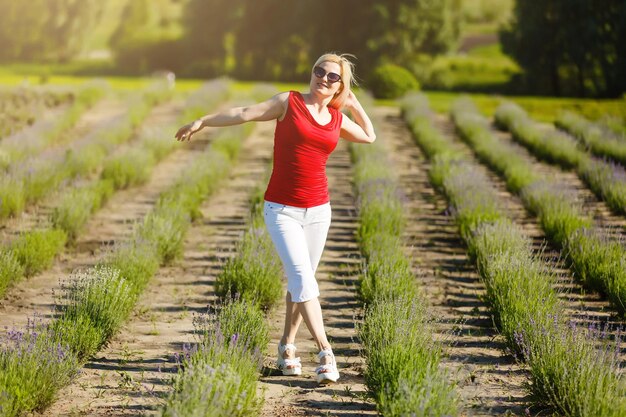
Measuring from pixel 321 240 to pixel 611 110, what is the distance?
20770mm

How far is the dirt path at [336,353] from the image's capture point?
4922 millimetres

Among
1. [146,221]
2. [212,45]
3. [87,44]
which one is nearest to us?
[146,221]

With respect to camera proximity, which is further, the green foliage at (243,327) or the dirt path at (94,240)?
the dirt path at (94,240)

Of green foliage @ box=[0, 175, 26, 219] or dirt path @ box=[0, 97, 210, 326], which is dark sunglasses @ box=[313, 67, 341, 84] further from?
green foliage @ box=[0, 175, 26, 219]

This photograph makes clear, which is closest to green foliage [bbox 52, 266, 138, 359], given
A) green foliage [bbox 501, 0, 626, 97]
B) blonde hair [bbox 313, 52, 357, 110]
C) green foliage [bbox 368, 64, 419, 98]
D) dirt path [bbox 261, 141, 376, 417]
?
dirt path [bbox 261, 141, 376, 417]

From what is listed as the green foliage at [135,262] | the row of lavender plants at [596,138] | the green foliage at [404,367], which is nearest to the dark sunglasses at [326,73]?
the green foliage at [404,367]

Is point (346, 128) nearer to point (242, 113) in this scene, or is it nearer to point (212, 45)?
point (242, 113)

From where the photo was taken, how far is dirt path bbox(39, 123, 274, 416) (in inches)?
193

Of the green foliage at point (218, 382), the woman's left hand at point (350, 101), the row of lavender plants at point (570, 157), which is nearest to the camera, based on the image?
the green foliage at point (218, 382)

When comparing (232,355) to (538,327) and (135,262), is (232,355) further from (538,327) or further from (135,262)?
(135,262)

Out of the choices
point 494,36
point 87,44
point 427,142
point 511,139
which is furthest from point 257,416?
point 494,36

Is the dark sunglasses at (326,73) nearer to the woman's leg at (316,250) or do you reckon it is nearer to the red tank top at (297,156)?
the red tank top at (297,156)

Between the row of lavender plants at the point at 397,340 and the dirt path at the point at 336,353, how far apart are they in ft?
0.45

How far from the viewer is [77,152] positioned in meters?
13.0
